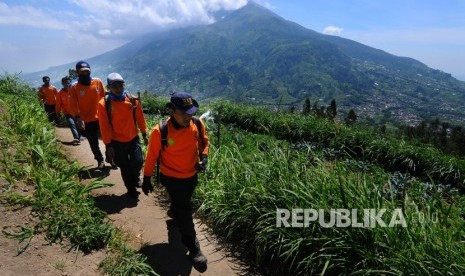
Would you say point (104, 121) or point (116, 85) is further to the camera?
point (104, 121)

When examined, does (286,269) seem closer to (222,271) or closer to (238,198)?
(222,271)

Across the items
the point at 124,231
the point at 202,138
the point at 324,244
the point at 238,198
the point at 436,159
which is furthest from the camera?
the point at 436,159

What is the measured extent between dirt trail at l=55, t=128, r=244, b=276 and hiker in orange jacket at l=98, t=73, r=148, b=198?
40 centimetres

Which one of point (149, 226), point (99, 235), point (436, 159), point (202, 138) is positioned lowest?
→ point (436, 159)

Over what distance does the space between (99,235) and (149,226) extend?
1.15m

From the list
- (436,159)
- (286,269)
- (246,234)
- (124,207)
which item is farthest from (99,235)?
(436,159)

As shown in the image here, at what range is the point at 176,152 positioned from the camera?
464 centimetres

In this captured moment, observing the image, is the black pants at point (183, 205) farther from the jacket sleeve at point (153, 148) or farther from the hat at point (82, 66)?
the hat at point (82, 66)

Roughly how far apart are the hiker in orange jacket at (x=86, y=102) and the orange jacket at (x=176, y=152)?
362 cm

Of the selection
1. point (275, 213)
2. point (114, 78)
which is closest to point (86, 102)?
point (114, 78)

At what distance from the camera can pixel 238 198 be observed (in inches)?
222

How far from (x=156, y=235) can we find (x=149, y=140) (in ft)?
5.01

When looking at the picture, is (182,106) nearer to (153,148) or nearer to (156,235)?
(153,148)

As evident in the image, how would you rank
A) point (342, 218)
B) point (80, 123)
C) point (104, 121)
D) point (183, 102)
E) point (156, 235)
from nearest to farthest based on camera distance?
point (342, 218) → point (183, 102) → point (156, 235) → point (104, 121) → point (80, 123)
